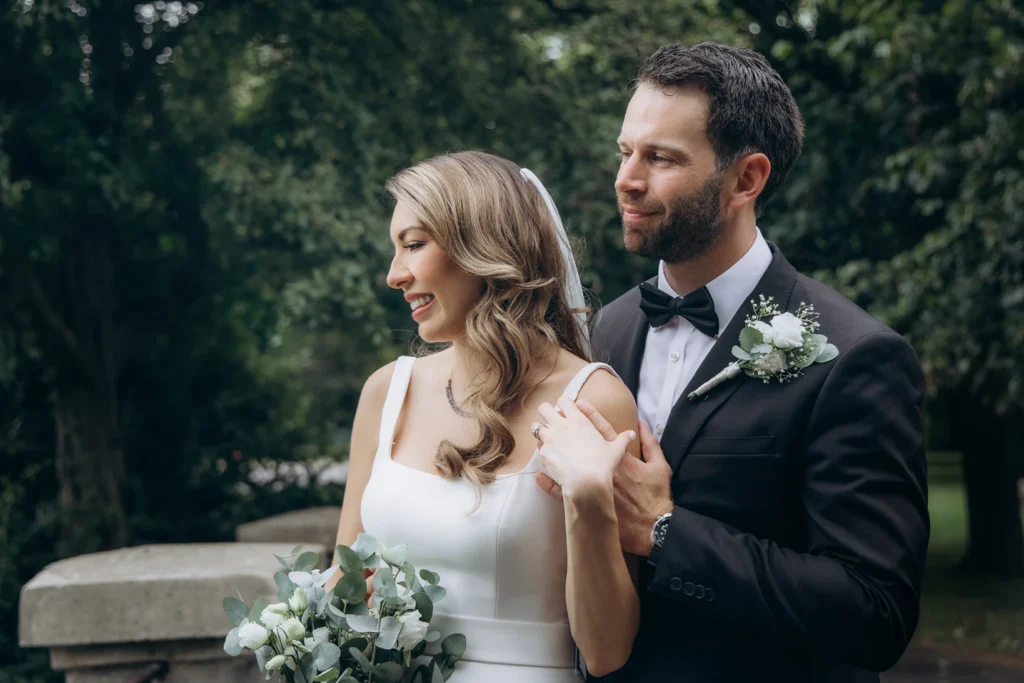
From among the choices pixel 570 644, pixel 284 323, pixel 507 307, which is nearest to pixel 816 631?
pixel 570 644

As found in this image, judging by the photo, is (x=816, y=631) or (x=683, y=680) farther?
(x=683, y=680)

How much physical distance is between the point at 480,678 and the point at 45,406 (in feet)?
18.8

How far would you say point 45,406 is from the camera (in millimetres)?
7289

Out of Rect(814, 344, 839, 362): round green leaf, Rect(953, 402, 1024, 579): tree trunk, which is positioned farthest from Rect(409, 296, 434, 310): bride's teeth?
Rect(953, 402, 1024, 579): tree trunk

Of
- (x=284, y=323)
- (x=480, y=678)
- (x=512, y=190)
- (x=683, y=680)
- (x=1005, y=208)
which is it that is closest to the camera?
(x=683, y=680)

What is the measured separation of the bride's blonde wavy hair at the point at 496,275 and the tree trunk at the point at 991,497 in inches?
384

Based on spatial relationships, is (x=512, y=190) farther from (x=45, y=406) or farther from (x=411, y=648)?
(x=45, y=406)

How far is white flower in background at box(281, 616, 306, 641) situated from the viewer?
7.68 feet

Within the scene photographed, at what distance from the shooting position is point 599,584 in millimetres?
2215

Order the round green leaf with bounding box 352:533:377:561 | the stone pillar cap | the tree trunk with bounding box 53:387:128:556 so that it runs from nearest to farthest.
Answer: the round green leaf with bounding box 352:533:377:561 < the stone pillar cap < the tree trunk with bounding box 53:387:128:556

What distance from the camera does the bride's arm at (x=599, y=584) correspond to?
2162 millimetres

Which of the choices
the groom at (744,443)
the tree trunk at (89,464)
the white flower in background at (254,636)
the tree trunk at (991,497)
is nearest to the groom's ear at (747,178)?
the groom at (744,443)

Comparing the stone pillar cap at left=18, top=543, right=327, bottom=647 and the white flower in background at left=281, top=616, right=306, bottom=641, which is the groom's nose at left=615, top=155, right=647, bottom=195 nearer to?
the white flower in background at left=281, top=616, right=306, bottom=641

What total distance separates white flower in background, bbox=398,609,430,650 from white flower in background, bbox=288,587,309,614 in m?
0.23
